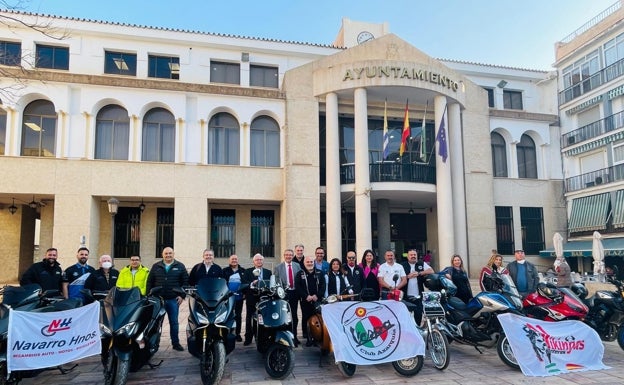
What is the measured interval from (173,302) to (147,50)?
1653cm

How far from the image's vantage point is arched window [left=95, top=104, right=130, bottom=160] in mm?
17938

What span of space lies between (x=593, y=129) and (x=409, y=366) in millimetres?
23551

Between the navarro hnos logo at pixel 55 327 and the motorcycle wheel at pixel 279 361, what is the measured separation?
269 cm

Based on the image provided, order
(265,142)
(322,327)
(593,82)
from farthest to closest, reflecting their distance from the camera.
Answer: (593,82) → (265,142) → (322,327)

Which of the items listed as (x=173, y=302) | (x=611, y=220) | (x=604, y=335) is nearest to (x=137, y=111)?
(x=173, y=302)

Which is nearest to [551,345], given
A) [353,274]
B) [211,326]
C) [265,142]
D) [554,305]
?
[554,305]

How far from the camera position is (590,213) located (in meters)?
22.3

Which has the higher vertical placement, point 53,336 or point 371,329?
point 53,336

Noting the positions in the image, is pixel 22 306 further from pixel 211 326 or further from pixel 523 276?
pixel 523 276

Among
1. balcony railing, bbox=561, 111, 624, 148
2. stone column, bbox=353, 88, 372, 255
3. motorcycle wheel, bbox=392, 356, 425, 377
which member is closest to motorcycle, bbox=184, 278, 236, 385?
motorcycle wheel, bbox=392, 356, 425, 377

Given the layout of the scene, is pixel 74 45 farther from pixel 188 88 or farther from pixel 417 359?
pixel 417 359

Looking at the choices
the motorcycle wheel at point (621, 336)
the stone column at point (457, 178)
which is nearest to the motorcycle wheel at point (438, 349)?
the motorcycle wheel at point (621, 336)

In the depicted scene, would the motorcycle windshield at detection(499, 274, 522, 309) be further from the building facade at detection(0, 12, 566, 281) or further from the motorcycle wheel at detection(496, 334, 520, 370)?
the building facade at detection(0, 12, 566, 281)

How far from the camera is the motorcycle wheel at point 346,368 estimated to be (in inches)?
235
